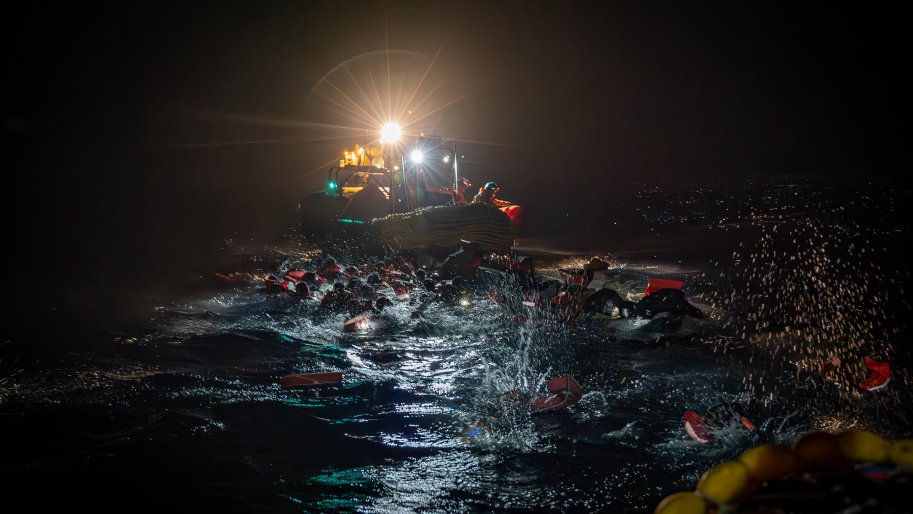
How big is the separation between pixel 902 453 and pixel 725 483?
1.26ft

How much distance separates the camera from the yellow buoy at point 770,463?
1.15 m

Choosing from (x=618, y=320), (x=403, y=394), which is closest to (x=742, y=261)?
(x=618, y=320)

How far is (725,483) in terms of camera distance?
116cm

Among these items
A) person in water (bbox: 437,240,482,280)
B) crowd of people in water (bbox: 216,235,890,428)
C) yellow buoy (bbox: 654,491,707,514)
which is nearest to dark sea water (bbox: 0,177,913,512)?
crowd of people in water (bbox: 216,235,890,428)

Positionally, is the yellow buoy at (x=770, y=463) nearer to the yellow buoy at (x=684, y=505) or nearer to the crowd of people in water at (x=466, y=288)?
the yellow buoy at (x=684, y=505)

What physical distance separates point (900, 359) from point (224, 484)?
18.4ft

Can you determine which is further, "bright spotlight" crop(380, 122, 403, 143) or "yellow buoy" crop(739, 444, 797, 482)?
"bright spotlight" crop(380, 122, 403, 143)

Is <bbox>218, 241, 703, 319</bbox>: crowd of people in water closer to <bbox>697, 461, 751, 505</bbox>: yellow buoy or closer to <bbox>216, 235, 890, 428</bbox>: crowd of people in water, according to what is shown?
<bbox>216, 235, 890, 428</bbox>: crowd of people in water

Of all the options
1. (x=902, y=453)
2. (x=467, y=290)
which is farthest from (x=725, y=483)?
(x=467, y=290)

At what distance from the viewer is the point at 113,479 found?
305 cm

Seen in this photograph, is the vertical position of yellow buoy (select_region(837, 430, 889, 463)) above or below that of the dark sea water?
above

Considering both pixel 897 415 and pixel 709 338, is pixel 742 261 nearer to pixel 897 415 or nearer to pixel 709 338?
pixel 709 338

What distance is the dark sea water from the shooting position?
3.04 metres

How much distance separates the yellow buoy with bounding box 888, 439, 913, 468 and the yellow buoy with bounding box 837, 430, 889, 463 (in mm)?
13
